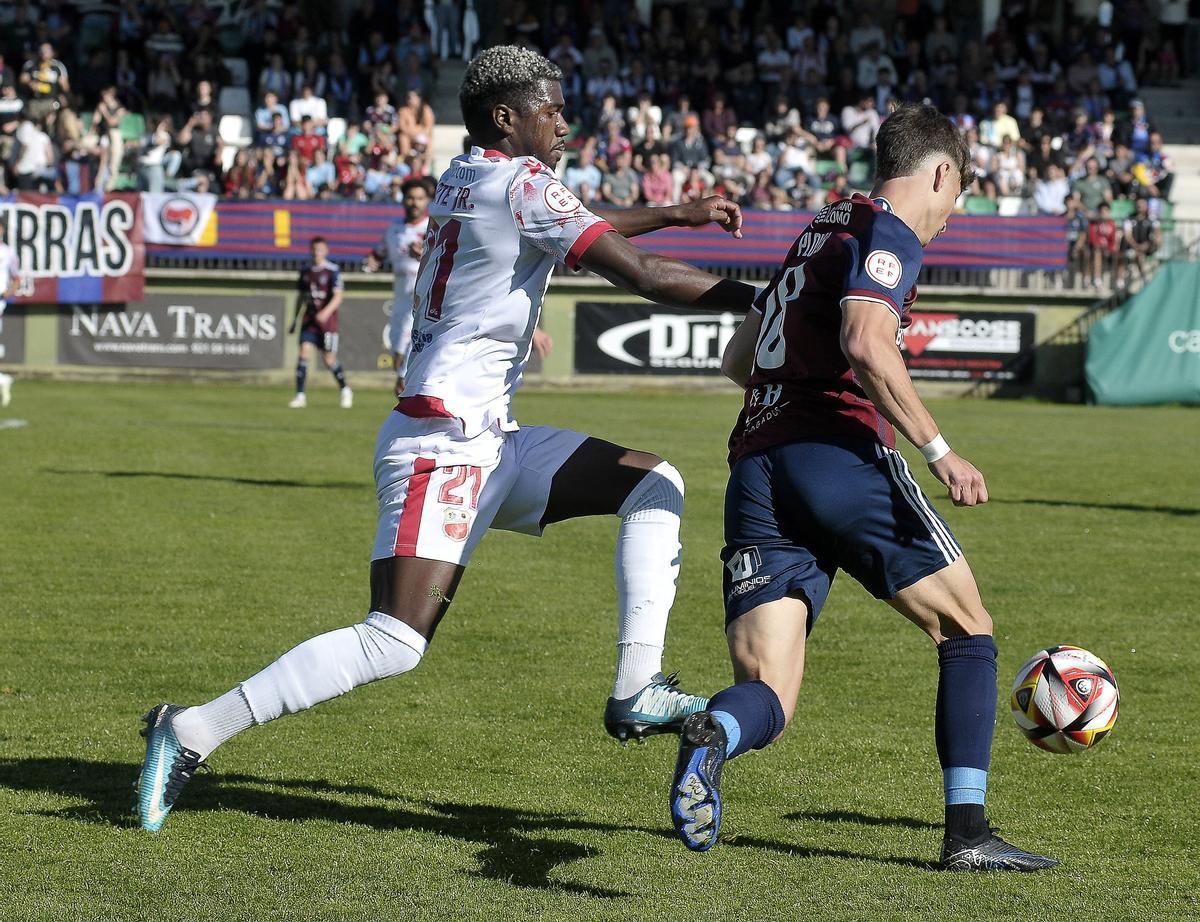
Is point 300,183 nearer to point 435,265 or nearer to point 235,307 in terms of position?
point 235,307

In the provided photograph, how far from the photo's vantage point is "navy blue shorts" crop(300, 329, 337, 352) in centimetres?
2195

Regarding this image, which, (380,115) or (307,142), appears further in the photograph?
(380,115)

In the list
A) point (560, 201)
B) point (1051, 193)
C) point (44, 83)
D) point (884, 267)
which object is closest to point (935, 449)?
point (884, 267)

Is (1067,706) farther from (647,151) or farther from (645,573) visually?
(647,151)

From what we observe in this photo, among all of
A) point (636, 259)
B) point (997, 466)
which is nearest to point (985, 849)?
point (636, 259)

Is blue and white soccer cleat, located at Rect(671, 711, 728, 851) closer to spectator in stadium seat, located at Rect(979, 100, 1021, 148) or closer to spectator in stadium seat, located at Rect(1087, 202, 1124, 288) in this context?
spectator in stadium seat, located at Rect(1087, 202, 1124, 288)

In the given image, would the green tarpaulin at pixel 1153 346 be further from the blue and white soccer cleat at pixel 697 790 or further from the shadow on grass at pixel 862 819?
the blue and white soccer cleat at pixel 697 790

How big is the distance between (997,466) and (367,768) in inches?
459

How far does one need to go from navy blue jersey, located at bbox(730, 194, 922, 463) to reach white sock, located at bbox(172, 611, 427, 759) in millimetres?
1093

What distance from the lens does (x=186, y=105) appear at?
101ft

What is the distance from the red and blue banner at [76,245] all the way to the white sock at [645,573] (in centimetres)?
2352

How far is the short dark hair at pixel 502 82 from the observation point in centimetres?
455

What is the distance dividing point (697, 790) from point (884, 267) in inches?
55.4

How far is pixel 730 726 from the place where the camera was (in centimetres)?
408
